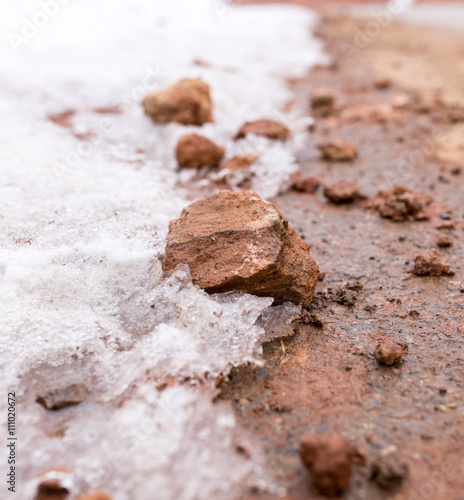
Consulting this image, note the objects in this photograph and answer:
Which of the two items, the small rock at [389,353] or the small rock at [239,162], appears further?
the small rock at [239,162]

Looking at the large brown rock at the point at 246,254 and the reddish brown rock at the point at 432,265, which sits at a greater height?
the large brown rock at the point at 246,254

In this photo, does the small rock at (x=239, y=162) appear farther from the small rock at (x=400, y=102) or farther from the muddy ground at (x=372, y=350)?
the small rock at (x=400, y=102)

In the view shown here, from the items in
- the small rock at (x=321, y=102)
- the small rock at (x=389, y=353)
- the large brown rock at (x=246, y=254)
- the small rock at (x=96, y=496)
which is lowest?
the small rock at (x=321, y=102)

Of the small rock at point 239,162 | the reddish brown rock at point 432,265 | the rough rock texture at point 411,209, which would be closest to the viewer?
the reddish brown rock at point 432,265

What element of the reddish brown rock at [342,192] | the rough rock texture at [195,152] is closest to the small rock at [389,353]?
the reddish brown rock at [342,192]

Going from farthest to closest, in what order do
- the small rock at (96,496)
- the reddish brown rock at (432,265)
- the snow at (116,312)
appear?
the reddish brown rock at (432,265) < the snow at (116,312) < the small rock at (96,496)

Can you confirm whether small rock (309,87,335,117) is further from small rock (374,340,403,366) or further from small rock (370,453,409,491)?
small rock (370,453,409,491)

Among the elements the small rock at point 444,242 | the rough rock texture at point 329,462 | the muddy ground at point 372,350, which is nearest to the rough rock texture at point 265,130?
the muddy ground at point 372,350

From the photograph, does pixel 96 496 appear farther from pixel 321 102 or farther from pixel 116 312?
pixel 321 102

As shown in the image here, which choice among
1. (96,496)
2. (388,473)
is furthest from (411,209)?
(96,496)
